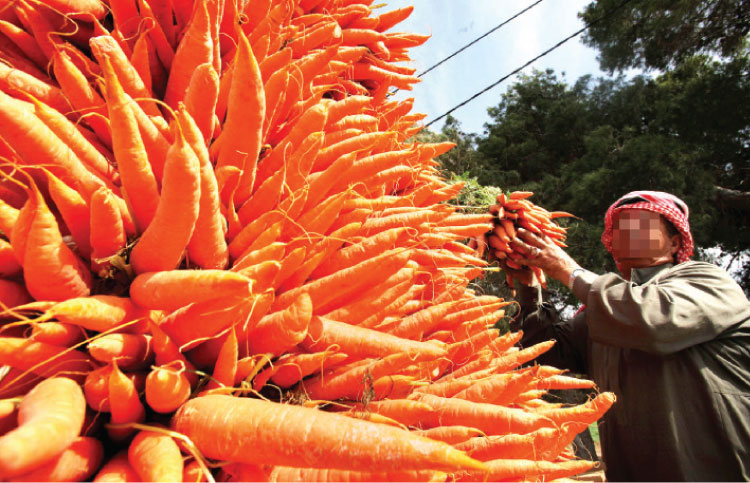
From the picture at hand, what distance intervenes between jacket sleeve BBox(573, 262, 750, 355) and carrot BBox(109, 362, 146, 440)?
1756 millimetres

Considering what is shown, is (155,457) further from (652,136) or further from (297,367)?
(652,136)

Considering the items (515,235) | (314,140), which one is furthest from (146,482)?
(515,235)

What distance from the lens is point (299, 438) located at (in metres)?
0.71

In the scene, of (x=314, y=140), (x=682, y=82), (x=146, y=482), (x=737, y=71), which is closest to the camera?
(x=146, y=482)

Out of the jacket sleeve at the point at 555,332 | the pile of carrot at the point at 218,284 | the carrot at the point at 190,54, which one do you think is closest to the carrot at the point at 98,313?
the pile of carrot at the point at 218,284

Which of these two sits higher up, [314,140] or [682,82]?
[682,82]

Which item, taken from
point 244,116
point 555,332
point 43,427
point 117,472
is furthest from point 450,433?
Result: point 555,332

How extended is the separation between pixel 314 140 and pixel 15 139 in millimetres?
647

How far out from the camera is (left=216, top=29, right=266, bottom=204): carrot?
38.2 inches

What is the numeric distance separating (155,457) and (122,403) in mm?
115

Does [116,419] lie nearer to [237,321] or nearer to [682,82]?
[237,321]

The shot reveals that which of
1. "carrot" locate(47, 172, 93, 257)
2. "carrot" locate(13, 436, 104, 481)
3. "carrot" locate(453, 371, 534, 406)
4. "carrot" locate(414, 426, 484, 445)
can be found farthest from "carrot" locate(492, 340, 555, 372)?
"carrot" locate(47, 172, 93, 257)

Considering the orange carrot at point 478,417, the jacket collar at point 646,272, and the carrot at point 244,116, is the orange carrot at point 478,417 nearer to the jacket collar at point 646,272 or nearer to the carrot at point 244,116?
the carrot at point 244,116

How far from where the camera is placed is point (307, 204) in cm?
119
